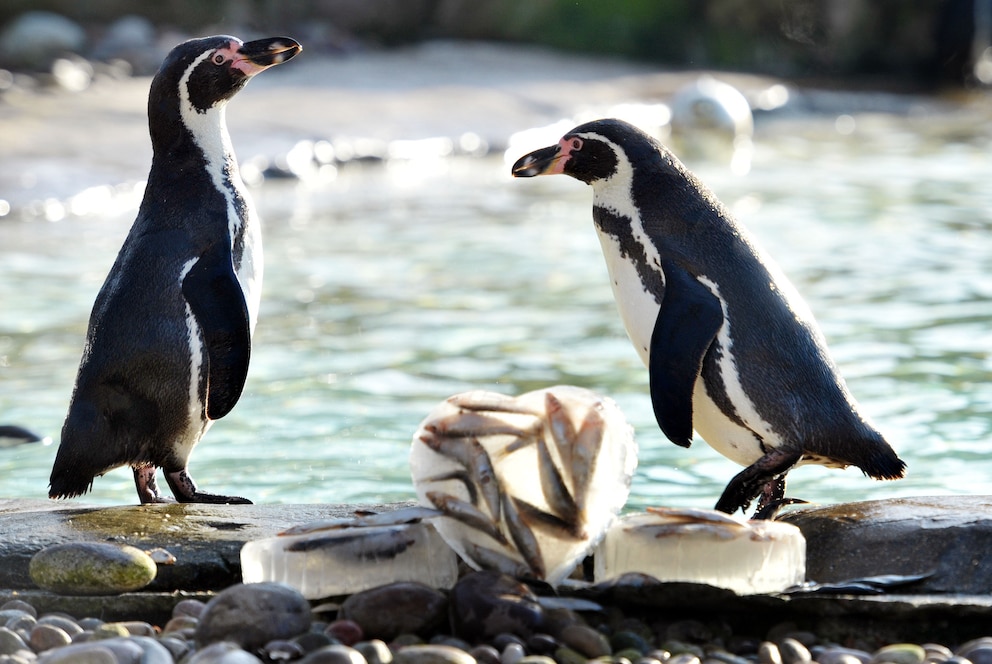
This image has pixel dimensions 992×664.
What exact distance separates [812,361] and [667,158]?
0.58 metres

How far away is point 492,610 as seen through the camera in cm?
228

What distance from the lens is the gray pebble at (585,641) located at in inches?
88.7

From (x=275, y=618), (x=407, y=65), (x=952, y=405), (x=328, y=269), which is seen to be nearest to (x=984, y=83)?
(x=407, y=65)

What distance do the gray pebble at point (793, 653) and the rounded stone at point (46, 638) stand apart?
115cm

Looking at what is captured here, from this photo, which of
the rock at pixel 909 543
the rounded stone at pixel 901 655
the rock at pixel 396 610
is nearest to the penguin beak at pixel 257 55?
the rock at pixel 396 610

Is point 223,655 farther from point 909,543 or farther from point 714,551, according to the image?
point 909,543

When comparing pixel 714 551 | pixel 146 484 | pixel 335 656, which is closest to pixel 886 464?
pixel 714 551

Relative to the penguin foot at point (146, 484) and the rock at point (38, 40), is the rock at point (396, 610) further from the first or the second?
the rock at point (38, 40)

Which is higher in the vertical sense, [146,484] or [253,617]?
[253,617]

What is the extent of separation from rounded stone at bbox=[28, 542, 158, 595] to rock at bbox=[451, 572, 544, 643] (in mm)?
608

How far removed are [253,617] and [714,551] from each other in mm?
790

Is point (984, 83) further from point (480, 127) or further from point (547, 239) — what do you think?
point (547, 239)

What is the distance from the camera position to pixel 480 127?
39.2ft

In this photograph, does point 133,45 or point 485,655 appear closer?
point 485,655
